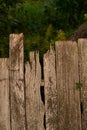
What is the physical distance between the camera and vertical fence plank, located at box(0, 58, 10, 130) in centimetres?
546

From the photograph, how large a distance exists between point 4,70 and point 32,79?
13.5 inches

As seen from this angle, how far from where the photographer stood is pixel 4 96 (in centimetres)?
546

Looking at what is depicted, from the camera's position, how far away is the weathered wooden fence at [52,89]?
17.7 ft

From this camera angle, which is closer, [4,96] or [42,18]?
[4,96]

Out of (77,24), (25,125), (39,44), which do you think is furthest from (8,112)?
(77,24)

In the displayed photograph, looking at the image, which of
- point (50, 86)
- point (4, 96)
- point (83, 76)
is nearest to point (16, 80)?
point (4, 96)

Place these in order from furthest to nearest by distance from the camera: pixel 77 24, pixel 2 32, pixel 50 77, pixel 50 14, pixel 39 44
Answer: pixel 50 14 < pixel 77 24 < pixel 2 32 < pixel 39 44 < pixel 50 77

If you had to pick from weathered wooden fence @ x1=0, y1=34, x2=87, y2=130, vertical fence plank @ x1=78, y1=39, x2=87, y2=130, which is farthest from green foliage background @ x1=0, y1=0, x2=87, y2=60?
vertical fence plank @ x1=78, y1=39, x2=87, y2=130

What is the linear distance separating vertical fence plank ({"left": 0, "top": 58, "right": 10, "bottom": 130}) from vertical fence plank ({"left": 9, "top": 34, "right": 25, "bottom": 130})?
54 millimetres

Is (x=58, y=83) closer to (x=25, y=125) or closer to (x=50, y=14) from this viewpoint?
(x=25, y=125)

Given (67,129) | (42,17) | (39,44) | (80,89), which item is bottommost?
(67,129)

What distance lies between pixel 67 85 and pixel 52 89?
0.58ft

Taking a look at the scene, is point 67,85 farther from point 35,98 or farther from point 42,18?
point 42,18

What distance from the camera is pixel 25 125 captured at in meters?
5.44
